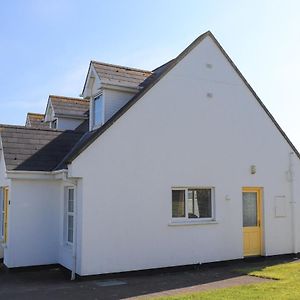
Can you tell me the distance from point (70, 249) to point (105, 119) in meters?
4.11

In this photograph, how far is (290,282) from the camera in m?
11.1

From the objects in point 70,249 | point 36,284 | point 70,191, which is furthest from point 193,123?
point 36,284

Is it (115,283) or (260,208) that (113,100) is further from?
(260,208)

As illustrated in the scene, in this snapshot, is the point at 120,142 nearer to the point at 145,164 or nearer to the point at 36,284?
the point at 145,164

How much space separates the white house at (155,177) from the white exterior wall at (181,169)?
3 centimetres

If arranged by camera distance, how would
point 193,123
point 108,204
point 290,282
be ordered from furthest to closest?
point 193,123 → point 108,204 → point 290,282

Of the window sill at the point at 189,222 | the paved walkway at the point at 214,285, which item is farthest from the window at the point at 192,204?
the paved walkway at the point at 214,285

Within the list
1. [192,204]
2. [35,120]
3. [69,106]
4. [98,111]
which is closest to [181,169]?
[192,204]

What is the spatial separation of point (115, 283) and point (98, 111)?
19.2 ft

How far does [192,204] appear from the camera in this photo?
46.7ft

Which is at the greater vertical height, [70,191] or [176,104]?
[176,104]

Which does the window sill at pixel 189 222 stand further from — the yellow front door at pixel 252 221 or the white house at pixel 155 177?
the yellow front door at pixel 252 221

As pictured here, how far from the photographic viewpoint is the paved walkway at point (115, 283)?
10.3 metres

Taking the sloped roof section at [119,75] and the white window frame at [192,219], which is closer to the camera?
the white window frame at [192,219]
